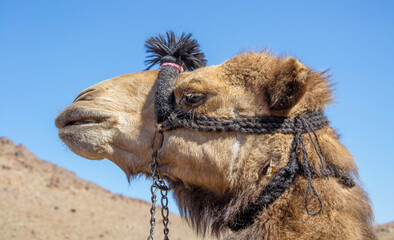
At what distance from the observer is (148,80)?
12.1 ft

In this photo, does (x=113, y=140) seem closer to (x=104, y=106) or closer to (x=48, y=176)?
(x=104, y=106)

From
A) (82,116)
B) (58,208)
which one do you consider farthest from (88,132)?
(58,208)

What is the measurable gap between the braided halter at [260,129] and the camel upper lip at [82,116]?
47cm

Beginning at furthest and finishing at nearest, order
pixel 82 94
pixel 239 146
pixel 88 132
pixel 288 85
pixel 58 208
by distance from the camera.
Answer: pixel 58 208, pixel 82 94, pixel 88 132, pixel 239 146, pixel 288 85

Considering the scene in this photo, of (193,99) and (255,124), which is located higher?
(193,99)

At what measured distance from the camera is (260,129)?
3098 mm

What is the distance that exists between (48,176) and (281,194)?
77.3 ft

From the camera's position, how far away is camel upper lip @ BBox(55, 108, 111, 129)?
11.0 feet

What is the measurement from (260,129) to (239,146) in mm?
208

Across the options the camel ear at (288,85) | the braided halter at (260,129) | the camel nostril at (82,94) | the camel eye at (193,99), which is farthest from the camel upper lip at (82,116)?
the camel ear at (288,85)

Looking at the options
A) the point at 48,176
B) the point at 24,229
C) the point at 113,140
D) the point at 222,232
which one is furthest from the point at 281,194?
the point at 48,176

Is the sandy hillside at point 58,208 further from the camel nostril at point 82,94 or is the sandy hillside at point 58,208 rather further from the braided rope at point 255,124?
the braided rope at point 255,124

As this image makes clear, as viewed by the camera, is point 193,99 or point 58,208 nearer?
point 193,99

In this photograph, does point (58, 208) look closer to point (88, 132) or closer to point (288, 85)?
point (88, 132)
